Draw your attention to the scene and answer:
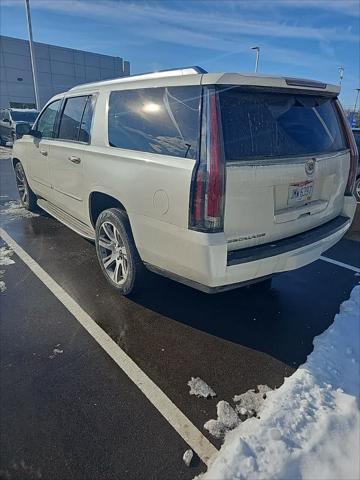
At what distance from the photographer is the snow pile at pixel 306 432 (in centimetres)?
181

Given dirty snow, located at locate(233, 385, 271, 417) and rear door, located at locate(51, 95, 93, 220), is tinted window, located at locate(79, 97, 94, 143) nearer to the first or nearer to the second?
rear door, located at locate(51, 95, 93, 220)

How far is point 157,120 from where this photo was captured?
2.79 metres

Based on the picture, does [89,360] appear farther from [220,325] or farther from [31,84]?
[31,84]

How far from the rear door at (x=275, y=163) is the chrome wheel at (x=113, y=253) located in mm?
1301

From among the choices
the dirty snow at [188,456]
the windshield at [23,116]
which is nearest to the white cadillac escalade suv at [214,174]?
the dirty snow at [188,456]

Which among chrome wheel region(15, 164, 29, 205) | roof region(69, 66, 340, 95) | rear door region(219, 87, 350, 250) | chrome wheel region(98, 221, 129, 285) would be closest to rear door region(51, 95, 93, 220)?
chrome wheel region(98, 221, 129, 285)

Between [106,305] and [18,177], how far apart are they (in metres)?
4.13

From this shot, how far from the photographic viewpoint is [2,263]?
415 cm

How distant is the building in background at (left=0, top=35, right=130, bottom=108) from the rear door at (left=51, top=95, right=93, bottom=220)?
41.6 meters

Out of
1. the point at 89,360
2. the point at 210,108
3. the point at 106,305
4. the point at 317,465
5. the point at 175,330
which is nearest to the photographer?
the point at 317,465

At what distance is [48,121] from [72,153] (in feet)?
4.72

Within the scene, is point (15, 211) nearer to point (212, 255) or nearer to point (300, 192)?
point (212, 255)

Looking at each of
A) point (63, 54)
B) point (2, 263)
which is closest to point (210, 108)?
point (2, 263)

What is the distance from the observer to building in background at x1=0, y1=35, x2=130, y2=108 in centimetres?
4188
